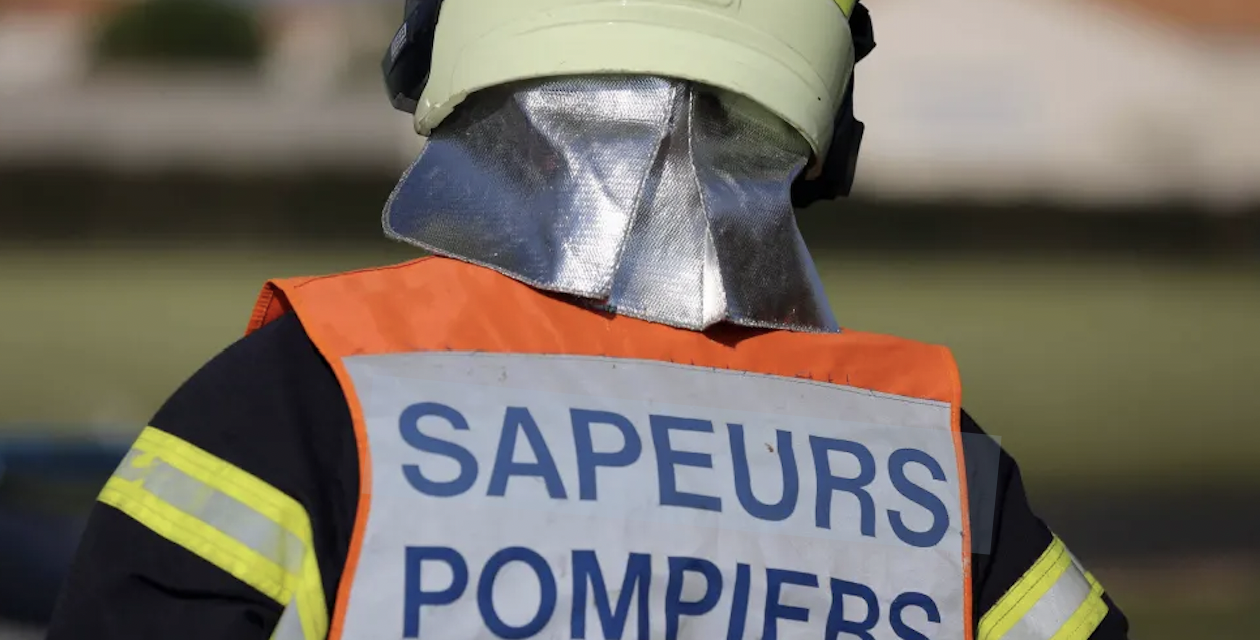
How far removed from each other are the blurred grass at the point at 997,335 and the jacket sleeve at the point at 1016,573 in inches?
325

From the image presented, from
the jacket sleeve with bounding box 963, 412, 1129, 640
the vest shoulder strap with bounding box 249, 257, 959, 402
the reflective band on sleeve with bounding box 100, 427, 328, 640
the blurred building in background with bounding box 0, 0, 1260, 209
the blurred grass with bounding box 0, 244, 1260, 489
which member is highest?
the vest shoulder strap with bounding box 249, 257, 959, 402

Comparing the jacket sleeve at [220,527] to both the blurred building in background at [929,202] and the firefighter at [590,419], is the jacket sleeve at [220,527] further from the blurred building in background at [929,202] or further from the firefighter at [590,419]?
the blurred building in background at [929,202]

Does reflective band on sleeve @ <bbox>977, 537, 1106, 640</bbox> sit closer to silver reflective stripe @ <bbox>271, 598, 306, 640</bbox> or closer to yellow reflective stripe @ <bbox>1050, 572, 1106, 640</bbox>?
yellow reflective stripe @ <bbox>1050, 572, 1106, 640</bbox>

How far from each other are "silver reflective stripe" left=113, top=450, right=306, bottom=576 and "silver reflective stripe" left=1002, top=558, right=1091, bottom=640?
65cm

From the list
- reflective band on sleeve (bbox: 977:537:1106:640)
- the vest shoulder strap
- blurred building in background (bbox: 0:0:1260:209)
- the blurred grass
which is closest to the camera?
the vest shoulder strap

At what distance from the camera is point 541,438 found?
4.15 ft

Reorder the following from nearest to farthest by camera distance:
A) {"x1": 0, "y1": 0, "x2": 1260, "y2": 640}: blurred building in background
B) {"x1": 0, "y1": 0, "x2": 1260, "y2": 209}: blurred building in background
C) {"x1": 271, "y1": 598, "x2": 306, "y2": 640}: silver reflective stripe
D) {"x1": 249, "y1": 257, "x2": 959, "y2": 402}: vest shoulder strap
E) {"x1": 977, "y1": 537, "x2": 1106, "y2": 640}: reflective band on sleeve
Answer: {"x1": 271, "y1": 598, "x2": 306, "y2": 640}: silver reflective stripe → {"x1": 249, "y1": 257, "x2": 959, "y2": 402}: vest shoulder strap → {"x1": 977, "y1": 537, "x2": 1106, "y2": 640}: reflective band on sleeve → {"x1": 0, "y1": 0, "x2": 1260, "y2": 640}: blurred building in background → {"x1": 0, "y1": 0, "x2": 1260, "y2": 209}: blurred building in background

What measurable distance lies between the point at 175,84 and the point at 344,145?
1421 millimetres

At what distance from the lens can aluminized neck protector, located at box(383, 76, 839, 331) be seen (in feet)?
4.49

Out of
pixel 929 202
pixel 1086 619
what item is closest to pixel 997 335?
pixel 929 202

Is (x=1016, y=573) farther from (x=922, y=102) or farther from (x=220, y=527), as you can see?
(x=922, y=102)

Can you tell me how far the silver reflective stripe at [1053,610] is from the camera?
1428 millimetres

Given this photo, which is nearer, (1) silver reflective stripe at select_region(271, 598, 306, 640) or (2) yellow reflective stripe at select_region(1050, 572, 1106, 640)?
(1) silver reflective stripe at select_region(271, 598, 306, 640)

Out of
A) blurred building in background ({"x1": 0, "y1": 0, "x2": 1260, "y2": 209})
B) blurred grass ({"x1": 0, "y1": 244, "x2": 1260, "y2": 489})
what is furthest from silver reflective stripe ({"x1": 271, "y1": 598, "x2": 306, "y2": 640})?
blurred building in background ({"x1": 0, "y1": 0, "x2": 1260, "y2": 209})
